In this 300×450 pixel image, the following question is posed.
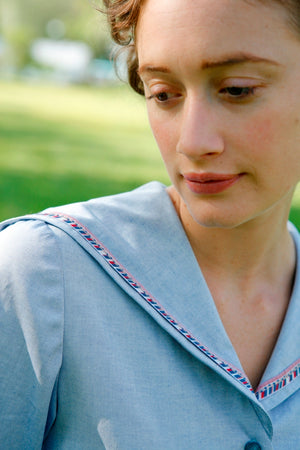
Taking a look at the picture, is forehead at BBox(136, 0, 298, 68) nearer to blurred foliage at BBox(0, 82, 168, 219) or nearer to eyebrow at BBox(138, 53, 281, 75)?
eyebrow at BBox(138, 53, 281, 75)

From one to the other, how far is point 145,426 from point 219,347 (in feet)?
0.89

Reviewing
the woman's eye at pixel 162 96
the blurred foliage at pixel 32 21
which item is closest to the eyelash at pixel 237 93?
the woman's eye at pixel 162 96

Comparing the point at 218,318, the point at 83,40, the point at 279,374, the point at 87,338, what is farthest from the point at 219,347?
the point at 83,40

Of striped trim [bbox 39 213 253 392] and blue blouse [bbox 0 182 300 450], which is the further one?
striped trim [bbox 39 213 253 392]

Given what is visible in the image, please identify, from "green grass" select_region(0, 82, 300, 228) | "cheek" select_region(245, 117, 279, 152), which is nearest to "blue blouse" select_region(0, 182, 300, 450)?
"cheek" select_region(245, 117, 279, 152)

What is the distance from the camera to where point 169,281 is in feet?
5.41

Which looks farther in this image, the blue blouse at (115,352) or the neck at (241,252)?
the neck at (241,252)

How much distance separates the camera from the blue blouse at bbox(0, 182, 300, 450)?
56.1 inches

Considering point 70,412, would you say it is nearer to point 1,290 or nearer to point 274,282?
point 1,290

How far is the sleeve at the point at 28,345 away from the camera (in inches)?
55.7

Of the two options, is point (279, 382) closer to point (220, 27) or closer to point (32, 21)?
point (220, 27)

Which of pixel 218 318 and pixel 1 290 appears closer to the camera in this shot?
pixel 1 290

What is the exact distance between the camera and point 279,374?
1.69m

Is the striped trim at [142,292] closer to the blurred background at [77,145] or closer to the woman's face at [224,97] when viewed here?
the woman's face at [224,97]
